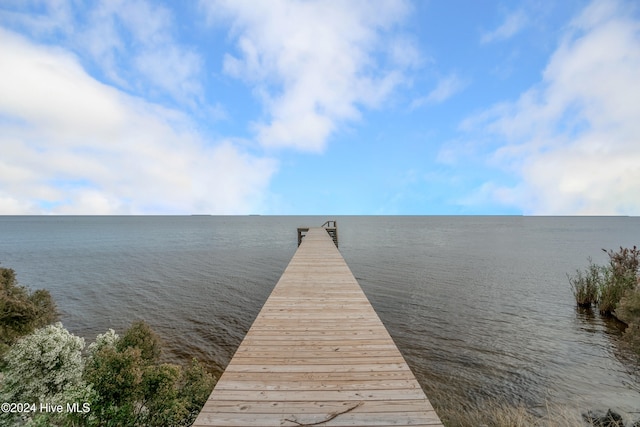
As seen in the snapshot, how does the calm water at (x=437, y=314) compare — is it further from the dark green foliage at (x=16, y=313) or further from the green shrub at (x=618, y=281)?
the dark green foliage at (x=16, y=313)

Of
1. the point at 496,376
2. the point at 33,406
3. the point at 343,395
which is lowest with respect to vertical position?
the point at 496,376

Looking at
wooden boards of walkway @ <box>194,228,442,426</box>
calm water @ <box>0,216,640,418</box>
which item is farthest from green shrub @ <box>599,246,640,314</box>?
wooden boards of walkway @ <box>194,228,442,426</box>

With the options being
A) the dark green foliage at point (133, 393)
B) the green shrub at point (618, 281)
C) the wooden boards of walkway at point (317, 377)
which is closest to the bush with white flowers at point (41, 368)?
the dark green foliage at point (133, 393)

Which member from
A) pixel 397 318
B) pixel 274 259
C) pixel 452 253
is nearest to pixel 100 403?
pixel 397 318

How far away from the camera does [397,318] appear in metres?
13.4

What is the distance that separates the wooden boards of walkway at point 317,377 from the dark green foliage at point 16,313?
279 inches

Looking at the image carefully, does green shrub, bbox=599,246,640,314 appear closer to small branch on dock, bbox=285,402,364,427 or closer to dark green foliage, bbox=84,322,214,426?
small branch on dock, bbox=285,402,364,427

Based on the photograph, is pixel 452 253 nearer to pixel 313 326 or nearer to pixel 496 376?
pixel 496 376

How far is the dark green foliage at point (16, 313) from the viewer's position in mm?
7473

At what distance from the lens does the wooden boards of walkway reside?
2867 mm

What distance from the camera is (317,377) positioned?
3.59 metres

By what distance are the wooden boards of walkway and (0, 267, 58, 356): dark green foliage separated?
7.08 meters

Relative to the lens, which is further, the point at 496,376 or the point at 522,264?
the point at 522,264

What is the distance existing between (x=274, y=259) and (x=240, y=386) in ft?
86.8
